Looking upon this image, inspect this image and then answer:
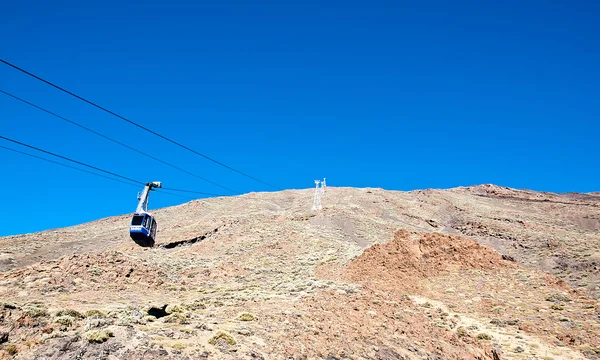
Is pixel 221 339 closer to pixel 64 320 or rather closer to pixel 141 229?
pixel 64 320

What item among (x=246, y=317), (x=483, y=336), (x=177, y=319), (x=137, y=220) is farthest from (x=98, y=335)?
(x=137, y=220)

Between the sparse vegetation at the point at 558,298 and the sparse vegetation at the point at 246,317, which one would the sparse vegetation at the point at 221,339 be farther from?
the sparse vegetation at the point at 558,298

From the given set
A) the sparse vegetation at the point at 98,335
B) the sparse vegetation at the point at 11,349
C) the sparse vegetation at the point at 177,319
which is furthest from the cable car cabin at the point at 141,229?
the sparse vegetation at the point at 11,349

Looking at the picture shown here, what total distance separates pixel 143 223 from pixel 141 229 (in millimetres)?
428

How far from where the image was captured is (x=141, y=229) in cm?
2480

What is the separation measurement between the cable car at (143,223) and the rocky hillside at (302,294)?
6.10ft

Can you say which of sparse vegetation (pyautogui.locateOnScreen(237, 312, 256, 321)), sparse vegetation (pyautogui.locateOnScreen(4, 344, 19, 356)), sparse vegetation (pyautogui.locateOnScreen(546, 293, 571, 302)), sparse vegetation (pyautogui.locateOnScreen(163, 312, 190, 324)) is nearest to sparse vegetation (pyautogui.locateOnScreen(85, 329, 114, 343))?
sparse vegetation (pyautogui.locateOnScreen(4, 344, 19, 356))

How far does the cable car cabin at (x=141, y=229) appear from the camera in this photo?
24828 millimetres

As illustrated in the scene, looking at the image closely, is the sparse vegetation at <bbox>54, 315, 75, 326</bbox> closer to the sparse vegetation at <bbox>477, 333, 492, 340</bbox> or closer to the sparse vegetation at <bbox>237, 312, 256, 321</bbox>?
the sparse vegetation at <bbox>237, 312, 256, 321</bbox>

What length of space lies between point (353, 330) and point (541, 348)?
7.98 metres

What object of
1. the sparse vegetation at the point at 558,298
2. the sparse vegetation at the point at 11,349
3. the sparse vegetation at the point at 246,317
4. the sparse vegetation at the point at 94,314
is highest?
the sparse vegetation at the point at 558,298

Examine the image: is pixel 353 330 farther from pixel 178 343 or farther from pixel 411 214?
pixel 411 214

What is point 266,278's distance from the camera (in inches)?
1033

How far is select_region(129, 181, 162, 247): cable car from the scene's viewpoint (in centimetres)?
2488
